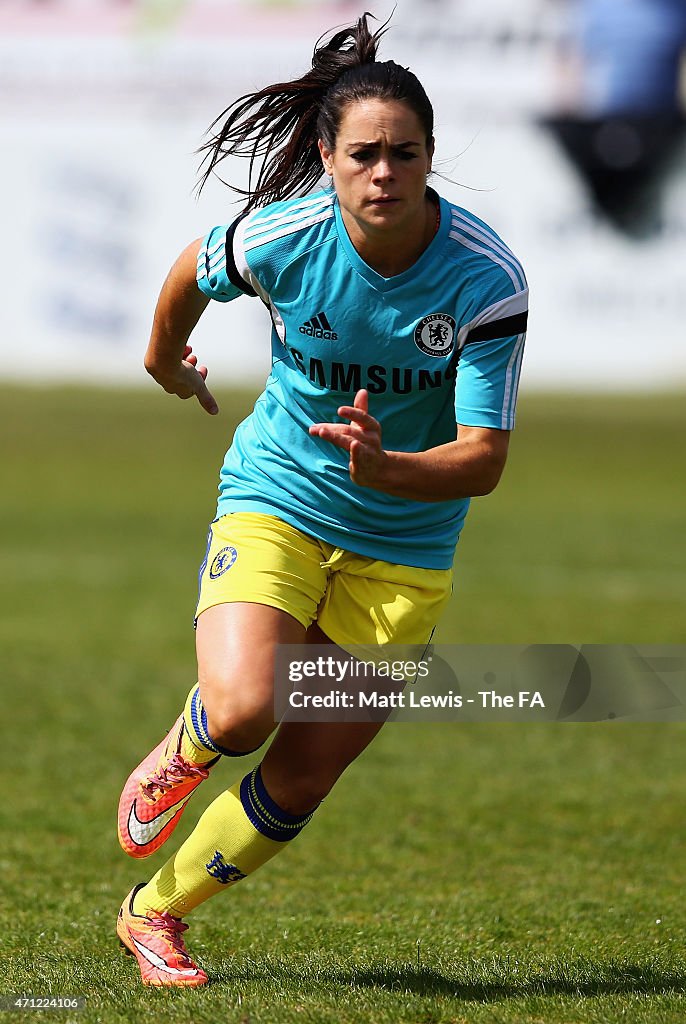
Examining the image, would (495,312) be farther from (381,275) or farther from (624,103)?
(624,103)

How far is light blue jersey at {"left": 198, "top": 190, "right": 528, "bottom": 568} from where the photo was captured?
4086 millimetres

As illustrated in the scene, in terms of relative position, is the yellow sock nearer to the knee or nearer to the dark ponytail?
the knee

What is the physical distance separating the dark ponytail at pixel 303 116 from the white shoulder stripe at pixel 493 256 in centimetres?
28

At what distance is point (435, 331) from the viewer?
4105mm

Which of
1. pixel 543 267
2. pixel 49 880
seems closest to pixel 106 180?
pixel 543 267

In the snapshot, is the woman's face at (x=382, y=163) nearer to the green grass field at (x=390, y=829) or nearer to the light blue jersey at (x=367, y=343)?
the light blue jersey at (x=367, y=343)

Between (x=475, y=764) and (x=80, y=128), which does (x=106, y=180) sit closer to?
(x=80, y=128)

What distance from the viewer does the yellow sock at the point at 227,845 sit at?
430cm

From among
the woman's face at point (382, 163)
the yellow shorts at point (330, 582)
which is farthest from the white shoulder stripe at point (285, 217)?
the yellow shorts at point (330, 582)

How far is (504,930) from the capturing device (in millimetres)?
4934

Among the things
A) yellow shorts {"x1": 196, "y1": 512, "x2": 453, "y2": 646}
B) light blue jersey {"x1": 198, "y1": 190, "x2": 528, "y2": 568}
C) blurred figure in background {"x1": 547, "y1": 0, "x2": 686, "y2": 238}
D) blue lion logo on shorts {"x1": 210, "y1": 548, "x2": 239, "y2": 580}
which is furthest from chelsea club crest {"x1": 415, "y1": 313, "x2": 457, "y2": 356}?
blurred figure in background {"x1": 547, "y1": 0, "x2": 686, "y2": 238}

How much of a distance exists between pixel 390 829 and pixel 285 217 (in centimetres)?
340

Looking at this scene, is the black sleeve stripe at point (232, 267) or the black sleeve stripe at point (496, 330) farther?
the black sleeve stripe at point (232, 267)

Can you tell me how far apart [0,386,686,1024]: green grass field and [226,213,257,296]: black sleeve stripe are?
1967mm
